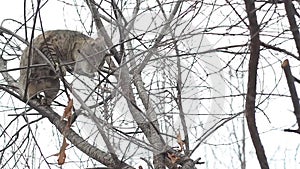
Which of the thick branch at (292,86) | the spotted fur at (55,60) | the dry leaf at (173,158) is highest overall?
the spotted fur at (55,60)

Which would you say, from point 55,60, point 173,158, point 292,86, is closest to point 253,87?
point 292,86

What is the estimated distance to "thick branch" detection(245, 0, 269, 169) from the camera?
0.59 meters

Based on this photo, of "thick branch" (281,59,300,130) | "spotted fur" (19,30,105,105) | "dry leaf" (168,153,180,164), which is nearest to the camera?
"thick branch" (281,59,300,130)

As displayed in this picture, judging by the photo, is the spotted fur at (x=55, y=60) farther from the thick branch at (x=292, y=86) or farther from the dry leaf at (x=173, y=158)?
the thick branch at (x=292, y=86)

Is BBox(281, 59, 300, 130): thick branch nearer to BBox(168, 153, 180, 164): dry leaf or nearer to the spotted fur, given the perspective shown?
the spotted fur

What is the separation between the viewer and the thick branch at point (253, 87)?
592 mm

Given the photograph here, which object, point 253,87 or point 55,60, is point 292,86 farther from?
point 55,60

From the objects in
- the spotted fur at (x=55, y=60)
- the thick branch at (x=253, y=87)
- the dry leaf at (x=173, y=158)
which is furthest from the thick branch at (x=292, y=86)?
the dry leaf at (x=173, y=158)

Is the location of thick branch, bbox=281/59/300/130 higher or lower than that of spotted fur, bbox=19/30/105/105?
lower

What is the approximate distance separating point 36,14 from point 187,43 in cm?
58

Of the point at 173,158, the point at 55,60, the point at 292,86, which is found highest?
the point at 55,60

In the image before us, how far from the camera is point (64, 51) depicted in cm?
315

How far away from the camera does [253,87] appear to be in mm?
629

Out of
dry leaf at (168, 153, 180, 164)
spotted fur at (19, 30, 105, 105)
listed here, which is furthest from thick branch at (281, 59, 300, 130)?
dry leaf at (168, 153, 180, 164)
